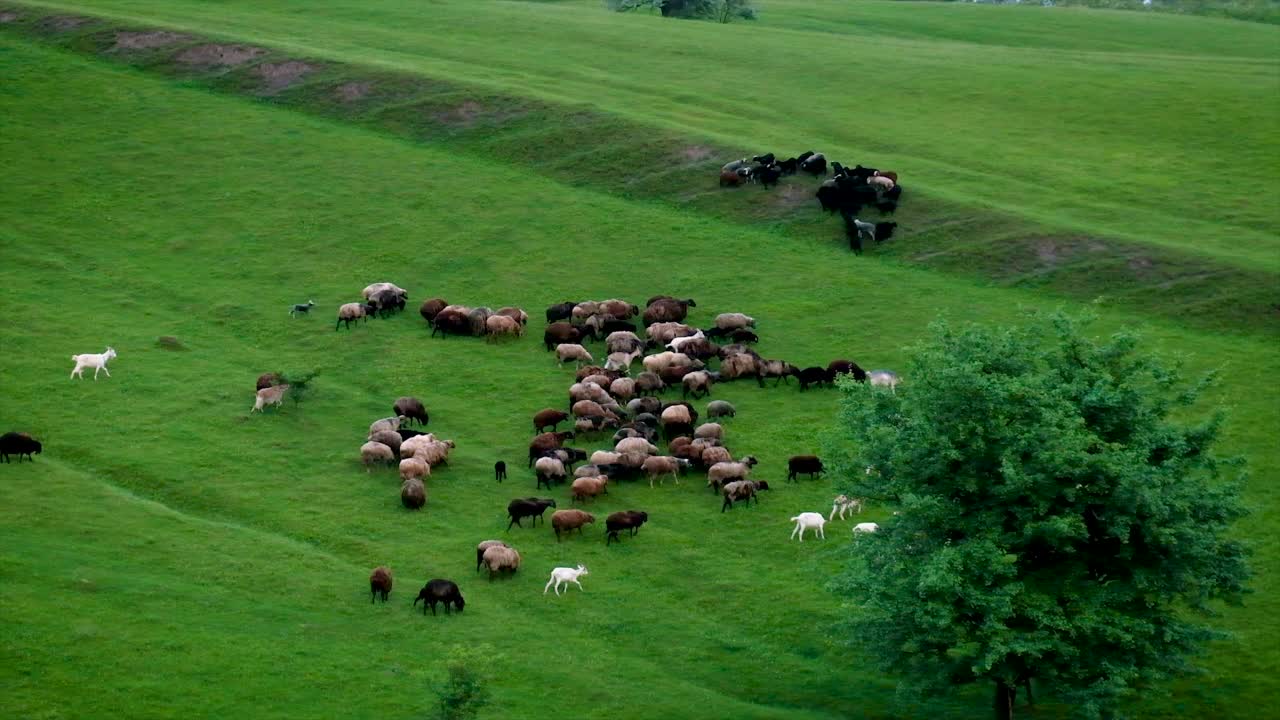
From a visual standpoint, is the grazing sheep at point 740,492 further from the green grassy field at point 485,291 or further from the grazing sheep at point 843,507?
the grazing sheep at point 843,507

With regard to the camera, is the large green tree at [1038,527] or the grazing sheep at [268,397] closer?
the large green tree at [1038,527]

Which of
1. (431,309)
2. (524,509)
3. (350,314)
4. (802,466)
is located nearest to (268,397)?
(350,314)

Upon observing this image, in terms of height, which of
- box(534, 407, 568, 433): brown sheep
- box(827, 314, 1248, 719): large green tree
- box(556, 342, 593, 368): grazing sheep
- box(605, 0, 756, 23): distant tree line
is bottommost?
box(534, 407, 568, 433): brown sheep

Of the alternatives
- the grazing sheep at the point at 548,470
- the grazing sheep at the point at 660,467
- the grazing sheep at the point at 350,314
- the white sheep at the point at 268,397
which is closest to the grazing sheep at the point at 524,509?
the grazing sheep at the point at 548,470

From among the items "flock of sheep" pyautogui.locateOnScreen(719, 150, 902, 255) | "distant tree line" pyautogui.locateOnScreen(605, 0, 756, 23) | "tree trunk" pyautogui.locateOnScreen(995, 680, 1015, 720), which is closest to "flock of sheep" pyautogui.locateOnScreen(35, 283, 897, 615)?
"tree trunk" pyautogui.locateOnScreen(995, 680, 1015, 720)

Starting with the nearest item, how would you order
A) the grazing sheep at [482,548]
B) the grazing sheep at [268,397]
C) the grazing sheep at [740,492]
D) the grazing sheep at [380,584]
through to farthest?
1. the grazing sheep at [380,584]
2. the grazing sheep at [482,548]
3. the grazing sheep at [740,492]
4. the grazing sheep at [268,397]

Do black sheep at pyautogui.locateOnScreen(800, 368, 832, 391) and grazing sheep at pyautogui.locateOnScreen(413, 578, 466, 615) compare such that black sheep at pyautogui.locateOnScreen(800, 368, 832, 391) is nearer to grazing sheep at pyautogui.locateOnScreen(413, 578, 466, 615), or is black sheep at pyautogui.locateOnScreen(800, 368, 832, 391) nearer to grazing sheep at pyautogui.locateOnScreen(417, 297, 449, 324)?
grazing sheep at pyautogui.locateOnScreen(417, 297, 449, 324)

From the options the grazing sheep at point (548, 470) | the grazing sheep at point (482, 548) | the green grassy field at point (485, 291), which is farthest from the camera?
the grazing sheep at point (548, 470)
